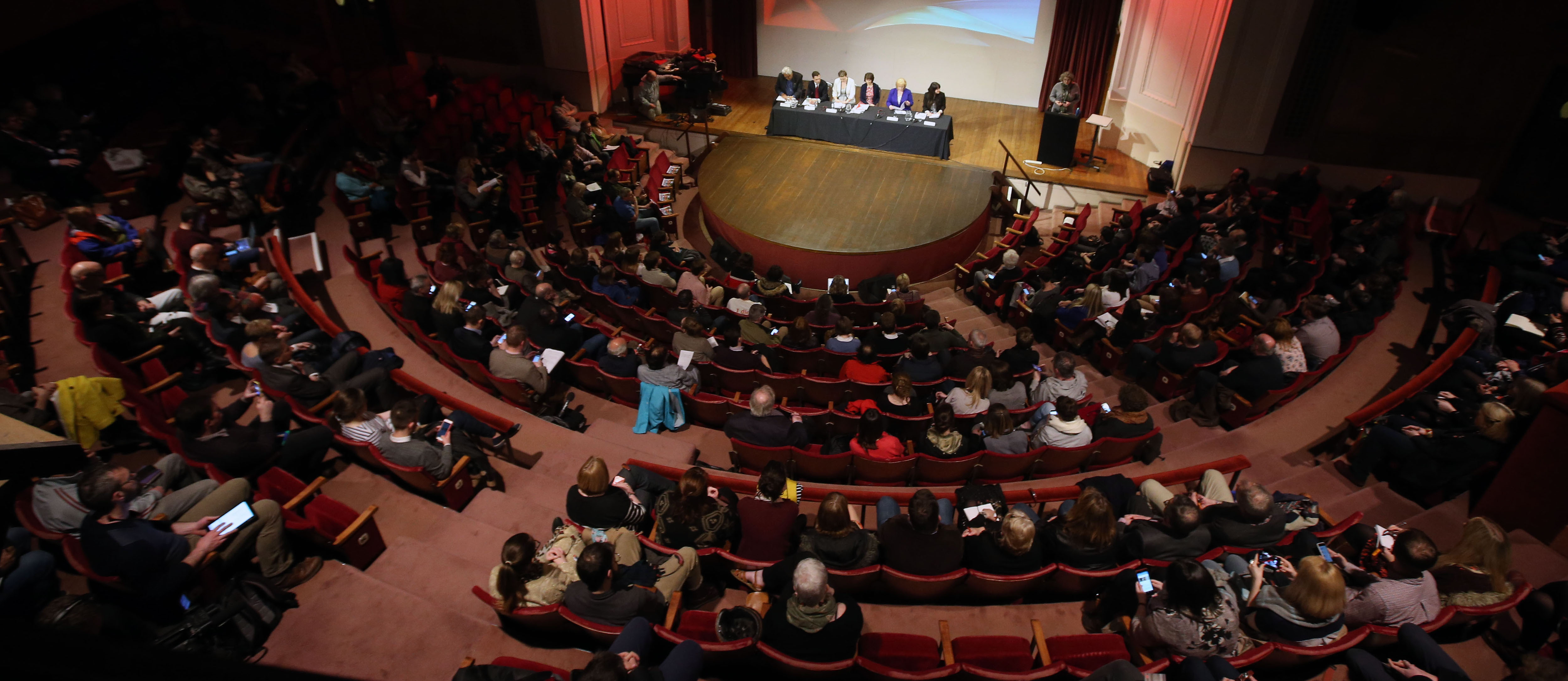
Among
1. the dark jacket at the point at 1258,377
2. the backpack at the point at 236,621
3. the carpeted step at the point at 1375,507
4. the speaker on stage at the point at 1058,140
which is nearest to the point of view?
the backpack at the point at 236,621

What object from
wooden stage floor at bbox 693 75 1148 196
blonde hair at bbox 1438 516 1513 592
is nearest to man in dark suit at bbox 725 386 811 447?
blonde hair at bbox 1438 516 1513 592

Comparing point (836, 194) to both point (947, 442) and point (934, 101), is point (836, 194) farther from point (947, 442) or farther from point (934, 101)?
point (947, 442)

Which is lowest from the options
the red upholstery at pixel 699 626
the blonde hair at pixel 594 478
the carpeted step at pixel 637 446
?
the carpeted step at pixel 637 446

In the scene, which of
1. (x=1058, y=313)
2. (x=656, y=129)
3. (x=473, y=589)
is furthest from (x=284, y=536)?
(x=656, y=129)

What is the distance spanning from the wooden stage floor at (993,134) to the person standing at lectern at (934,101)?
0.65m

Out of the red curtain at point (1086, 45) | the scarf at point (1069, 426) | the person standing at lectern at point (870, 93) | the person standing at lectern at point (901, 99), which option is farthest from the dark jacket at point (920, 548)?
the red curtain at point (1086, 45)

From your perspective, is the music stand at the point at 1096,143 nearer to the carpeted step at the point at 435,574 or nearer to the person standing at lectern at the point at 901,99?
the person standing at lectern at the point at 901,99

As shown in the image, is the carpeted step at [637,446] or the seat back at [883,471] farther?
the carpeted step at [637,446]

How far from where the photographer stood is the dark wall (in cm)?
834

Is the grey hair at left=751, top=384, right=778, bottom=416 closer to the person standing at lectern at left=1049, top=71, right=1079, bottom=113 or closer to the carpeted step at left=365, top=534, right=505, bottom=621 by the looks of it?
the carpeted step at left=365, top=534, right=505, bottom=621

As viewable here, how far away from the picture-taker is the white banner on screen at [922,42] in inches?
503

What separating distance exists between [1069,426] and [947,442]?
2.69ft

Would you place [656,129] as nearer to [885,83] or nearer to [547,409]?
[885,83]

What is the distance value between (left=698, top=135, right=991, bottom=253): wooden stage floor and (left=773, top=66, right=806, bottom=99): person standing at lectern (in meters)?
0.77
